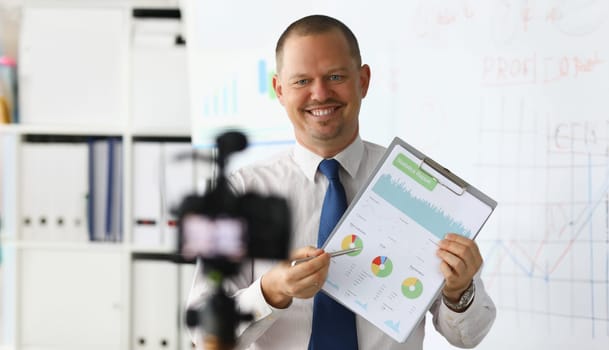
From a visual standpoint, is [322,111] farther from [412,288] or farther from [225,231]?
[225,231]

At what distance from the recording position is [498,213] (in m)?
1.51

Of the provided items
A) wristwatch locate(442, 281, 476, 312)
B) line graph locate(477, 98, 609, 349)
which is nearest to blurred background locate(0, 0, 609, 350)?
line graph locate(477, 98, 609, 349)

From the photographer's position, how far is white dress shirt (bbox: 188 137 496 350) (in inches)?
45.7

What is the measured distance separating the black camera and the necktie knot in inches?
30.0

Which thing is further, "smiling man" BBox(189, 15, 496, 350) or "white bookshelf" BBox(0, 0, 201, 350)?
"white bookshelf" BBox(0, 0, 201, 350)

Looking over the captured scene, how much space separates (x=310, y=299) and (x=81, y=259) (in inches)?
56.8

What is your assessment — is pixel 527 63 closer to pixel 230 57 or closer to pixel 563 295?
pixel 563 295

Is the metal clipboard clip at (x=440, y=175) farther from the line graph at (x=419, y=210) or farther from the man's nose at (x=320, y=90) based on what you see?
the man's nose at (x=320, y=90)

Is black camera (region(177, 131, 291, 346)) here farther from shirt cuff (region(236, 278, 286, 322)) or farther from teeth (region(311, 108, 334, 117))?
teeth (region(311, 108, 334, 117))

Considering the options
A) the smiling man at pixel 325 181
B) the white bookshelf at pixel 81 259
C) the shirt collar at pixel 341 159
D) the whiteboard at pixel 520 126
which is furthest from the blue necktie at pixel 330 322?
the white bookshelf at pixel 81 259

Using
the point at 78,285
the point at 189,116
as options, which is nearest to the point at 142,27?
the point at 189,116

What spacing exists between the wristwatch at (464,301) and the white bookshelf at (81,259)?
1333mm

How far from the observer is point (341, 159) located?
4.10 feet

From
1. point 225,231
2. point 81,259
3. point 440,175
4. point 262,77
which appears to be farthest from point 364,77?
point 81,259
